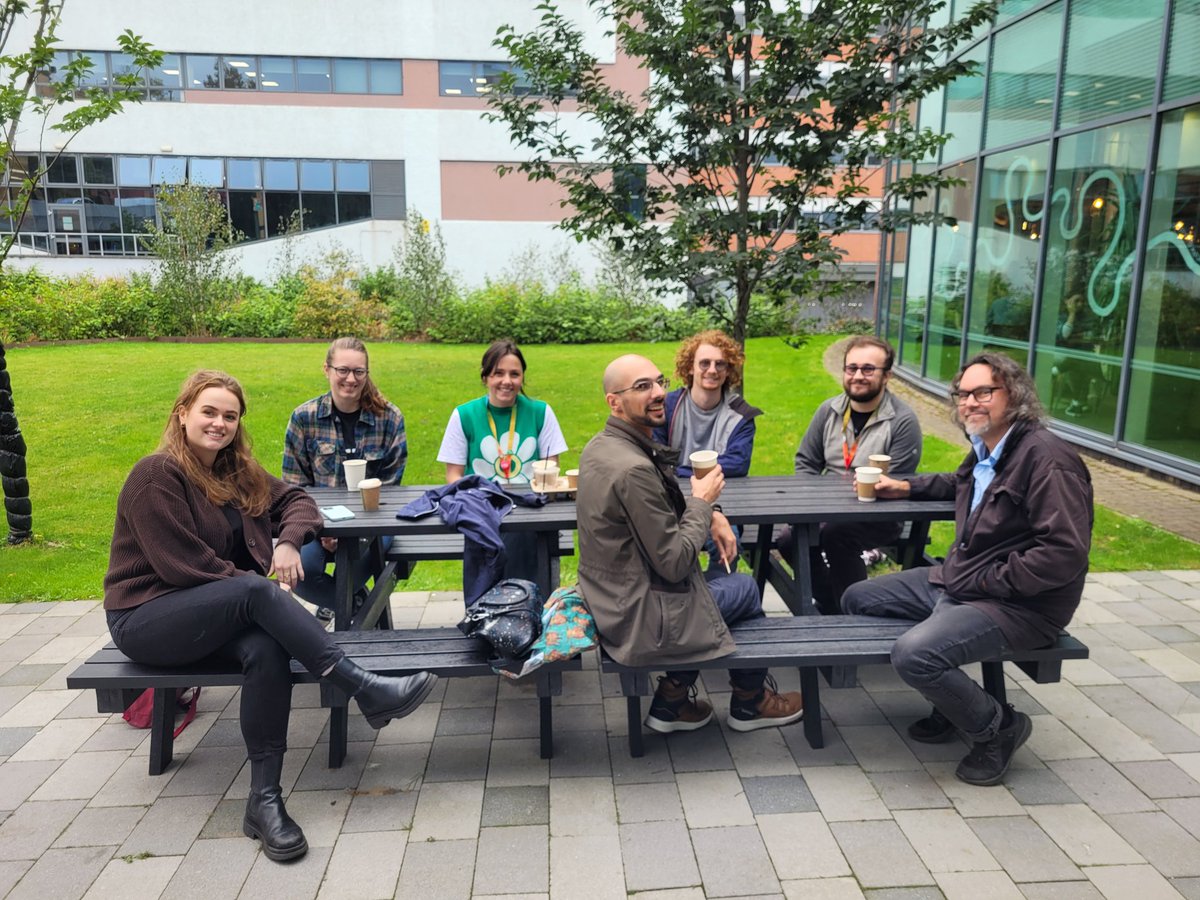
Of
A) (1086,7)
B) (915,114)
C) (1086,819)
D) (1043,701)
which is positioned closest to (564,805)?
(1086,819)

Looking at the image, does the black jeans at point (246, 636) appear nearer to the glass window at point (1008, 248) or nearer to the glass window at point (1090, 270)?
the glass window at point (1090, 270)

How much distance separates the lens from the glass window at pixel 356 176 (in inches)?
1091

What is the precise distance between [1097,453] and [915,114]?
7023mm

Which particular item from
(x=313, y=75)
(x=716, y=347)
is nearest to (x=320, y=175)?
(x=313, y=75)

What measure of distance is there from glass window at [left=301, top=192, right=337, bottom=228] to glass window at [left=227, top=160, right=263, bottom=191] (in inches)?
58.4

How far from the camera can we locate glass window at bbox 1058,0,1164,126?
8.13 meters

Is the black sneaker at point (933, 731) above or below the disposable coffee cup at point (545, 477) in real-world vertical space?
below

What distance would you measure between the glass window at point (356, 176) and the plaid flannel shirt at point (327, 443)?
81.8 feet

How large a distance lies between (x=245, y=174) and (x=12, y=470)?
23.6m

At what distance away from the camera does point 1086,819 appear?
10.5ft

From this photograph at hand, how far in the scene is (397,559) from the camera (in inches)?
187

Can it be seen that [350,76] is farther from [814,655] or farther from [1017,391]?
[814,655]

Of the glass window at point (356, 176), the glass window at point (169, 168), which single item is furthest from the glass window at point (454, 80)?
the glass window at point (169, 168)

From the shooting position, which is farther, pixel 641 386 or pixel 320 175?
pixel 320 175
